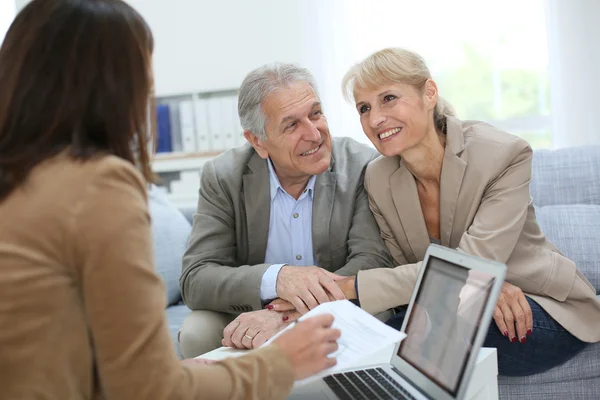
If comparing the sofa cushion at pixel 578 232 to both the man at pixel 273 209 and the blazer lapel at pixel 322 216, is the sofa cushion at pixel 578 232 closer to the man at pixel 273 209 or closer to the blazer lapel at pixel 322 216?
the man at pixel 273 209

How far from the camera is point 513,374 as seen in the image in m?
1.82

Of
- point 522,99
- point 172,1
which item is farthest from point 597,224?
point 172,1

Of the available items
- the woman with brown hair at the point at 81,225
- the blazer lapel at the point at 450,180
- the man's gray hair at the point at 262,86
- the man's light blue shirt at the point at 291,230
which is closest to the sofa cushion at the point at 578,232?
the blazer lapel at the point at 450,180

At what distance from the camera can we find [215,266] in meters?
1.92

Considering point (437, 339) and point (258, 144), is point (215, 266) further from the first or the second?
point (437, 339)

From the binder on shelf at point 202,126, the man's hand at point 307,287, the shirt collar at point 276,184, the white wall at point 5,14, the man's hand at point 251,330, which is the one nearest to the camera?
the man's hand at point 251,330

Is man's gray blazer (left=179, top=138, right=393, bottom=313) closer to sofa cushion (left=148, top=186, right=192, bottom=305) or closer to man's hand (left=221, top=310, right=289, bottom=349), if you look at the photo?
man's hand (left=221, top=310, right=289, bottom=349)

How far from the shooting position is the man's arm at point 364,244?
6.21 ft

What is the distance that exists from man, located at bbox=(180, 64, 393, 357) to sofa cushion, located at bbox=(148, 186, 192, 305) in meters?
0.75

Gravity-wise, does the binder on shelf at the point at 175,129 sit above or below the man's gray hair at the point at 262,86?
below

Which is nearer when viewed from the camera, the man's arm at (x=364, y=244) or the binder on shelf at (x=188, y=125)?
the man's arm at (x=364, y=244)

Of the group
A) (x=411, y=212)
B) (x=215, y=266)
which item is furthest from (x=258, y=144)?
(x=411, y=212)

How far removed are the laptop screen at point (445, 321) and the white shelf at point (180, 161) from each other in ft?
9.27

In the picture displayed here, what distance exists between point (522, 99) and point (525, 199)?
2.20m
